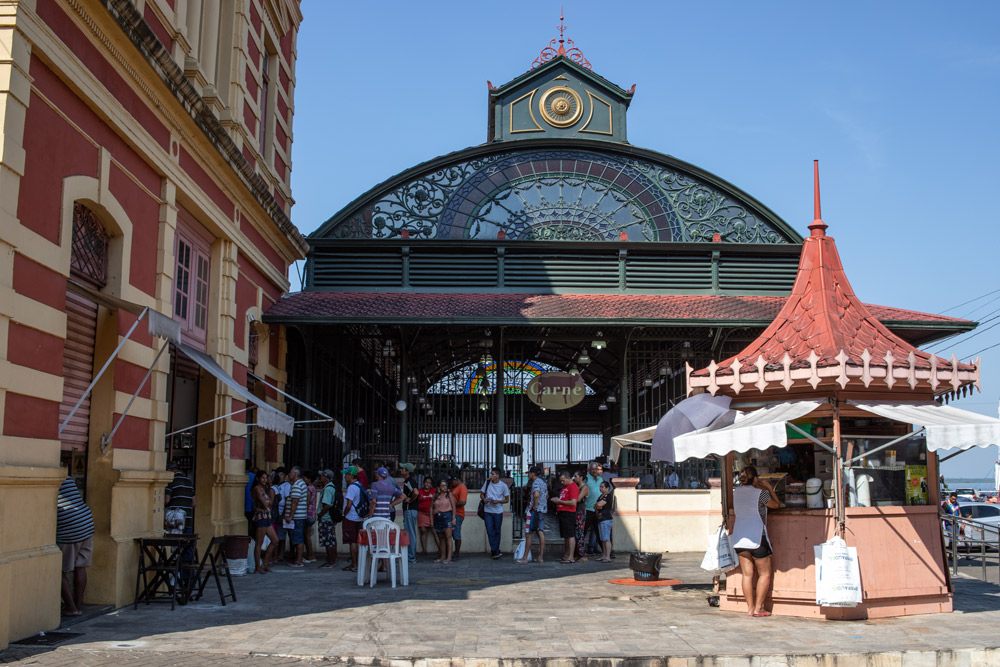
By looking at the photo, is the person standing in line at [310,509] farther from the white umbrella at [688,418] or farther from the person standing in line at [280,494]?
the white umbrella at [688,418]

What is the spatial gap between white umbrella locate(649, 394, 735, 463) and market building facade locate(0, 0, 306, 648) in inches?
214

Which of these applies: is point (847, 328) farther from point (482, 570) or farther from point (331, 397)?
point (331, 397)

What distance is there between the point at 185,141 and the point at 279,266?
5.97m

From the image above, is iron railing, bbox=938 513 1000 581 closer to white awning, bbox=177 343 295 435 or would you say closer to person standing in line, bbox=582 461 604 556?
person standing in line, bbox=582 461 604 556

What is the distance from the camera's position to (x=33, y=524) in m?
8.36

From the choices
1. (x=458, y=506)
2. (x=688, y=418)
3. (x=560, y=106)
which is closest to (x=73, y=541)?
(x=688, y=418)

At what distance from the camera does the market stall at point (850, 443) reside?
9500 mm

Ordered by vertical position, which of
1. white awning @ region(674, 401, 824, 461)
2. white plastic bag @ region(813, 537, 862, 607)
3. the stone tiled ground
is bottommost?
the stone tiled ground

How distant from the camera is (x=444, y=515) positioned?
1609 centimetres

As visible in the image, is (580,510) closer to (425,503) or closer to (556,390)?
(425,503)

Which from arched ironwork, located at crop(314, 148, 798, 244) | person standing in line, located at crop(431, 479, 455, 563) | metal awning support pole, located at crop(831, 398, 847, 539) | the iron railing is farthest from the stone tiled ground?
arched ironwork, located at crop(314, 148, 798, 244)

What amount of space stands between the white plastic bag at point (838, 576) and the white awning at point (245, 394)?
7.28m

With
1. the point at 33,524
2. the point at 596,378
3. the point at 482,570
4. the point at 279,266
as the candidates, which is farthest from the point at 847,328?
the point at 596,378

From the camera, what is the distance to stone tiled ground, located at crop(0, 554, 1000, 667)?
7727 millimetres
